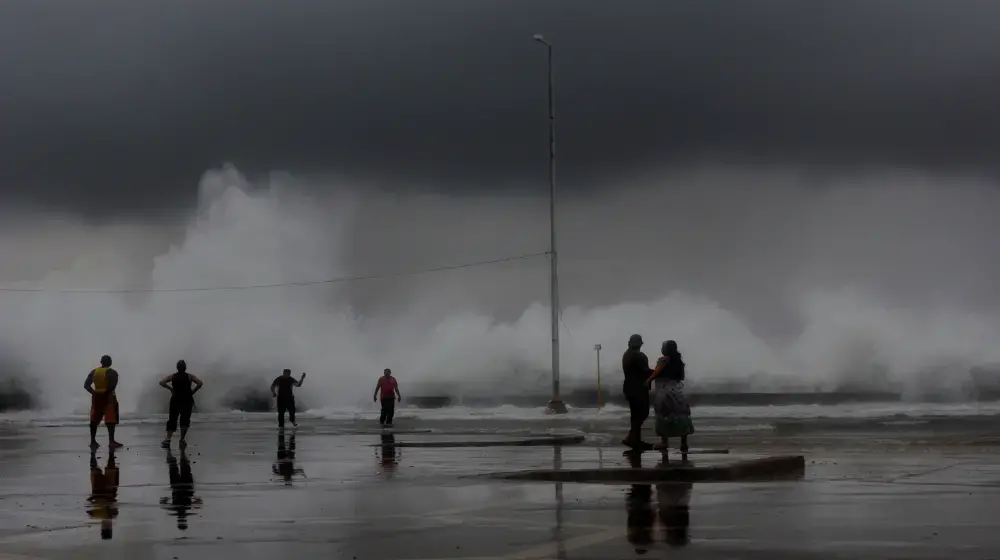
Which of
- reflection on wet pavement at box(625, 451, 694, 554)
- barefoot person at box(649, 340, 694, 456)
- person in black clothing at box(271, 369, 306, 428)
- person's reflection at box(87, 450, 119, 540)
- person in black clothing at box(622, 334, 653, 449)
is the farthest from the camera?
person in black clothing at box(271, 369, 306, 428)

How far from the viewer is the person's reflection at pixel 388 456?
819 inches

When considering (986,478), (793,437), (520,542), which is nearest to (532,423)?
(793,437)

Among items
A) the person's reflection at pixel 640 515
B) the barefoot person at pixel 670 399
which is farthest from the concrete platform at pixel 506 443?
the person's reflection at pixel 640 515

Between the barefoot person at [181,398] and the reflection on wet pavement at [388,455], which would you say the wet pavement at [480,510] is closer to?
the reflection on wet pavement at [388,455]

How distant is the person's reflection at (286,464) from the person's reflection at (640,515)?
4740 millimetres

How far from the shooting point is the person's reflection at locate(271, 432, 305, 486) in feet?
64.7

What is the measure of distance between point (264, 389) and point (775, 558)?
2958 inches

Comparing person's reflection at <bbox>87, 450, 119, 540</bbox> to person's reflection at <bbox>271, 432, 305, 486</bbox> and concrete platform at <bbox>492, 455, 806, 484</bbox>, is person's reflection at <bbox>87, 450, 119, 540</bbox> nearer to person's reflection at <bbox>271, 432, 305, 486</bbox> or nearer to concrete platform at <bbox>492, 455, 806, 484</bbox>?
person's reflection at <bbox>271, 432, 305, 486</bbox>

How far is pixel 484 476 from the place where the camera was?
18594 mm

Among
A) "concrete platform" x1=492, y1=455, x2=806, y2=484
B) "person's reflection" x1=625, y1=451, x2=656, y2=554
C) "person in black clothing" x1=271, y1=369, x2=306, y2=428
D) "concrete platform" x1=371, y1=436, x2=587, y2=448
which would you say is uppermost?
"person in black clothing" x1=271, y1=369, x2=306, y2=428

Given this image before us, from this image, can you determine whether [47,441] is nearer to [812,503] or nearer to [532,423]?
[532,423]

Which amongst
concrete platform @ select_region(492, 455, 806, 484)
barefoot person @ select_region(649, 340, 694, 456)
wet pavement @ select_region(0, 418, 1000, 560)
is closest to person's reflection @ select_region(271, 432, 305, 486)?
wet pavement @ select_region(0, 418, 1000, 560)

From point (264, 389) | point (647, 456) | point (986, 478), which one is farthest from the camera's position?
point (264, 389)

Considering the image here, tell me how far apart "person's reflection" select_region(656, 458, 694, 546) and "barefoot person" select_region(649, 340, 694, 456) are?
4.14m
